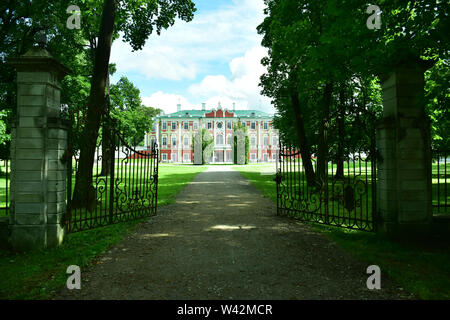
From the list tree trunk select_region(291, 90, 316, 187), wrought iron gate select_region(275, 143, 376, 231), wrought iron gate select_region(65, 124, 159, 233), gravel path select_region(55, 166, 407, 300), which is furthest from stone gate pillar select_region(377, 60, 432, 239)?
tree trunk select_region(291, 90, 316, 187)

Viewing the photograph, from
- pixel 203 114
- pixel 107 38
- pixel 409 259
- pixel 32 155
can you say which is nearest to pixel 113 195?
pixel 32 155

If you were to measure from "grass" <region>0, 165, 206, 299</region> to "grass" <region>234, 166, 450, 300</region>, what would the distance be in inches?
179

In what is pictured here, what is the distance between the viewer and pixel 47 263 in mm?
4383

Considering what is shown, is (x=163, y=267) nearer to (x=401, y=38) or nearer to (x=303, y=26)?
(x=401, y=38)

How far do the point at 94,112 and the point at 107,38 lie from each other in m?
2.45

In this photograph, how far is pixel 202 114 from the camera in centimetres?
6788

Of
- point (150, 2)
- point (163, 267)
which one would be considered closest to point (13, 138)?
point (163, 267)

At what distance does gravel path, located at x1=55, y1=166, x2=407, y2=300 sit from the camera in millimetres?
3447

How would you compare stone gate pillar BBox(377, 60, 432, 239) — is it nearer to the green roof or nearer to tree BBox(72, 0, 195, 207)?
tree BBox(72, 0, 195, 207)

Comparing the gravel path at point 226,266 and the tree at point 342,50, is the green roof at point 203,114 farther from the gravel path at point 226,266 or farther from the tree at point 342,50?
the gravel path at point 226,266

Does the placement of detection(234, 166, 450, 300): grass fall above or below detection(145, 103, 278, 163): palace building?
below

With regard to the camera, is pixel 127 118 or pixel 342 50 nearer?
pixel 342 50

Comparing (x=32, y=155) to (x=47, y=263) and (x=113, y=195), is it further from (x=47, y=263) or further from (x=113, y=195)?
(x=113, y=195)
